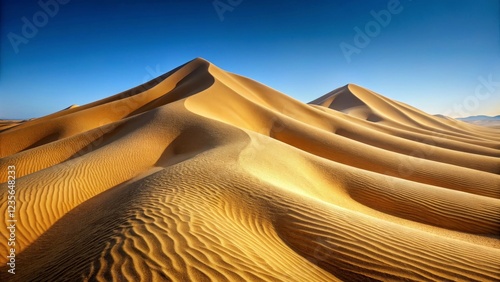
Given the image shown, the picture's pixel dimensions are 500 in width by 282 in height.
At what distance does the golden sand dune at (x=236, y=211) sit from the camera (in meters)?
3.13

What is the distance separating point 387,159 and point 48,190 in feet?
50.7

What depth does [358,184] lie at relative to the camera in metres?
8.27

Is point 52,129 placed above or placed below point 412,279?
above

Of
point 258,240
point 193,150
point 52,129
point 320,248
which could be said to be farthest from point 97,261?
point 52,129

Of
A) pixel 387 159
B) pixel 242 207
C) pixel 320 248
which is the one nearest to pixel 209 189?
pixel 242 207

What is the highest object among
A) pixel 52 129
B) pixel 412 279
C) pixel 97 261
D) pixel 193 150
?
pixel 52 129

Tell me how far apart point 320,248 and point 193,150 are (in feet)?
25.6

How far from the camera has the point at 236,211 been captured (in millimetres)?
4762

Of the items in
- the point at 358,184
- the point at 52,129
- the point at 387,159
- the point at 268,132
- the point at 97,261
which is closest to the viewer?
the point at 97,261

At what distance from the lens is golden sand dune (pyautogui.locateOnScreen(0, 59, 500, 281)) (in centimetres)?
313

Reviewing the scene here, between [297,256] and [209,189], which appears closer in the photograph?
[297,256]

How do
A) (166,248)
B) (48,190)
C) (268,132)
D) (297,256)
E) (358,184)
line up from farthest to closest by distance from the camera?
(268,132)
(358,184)
(48,190)
(297,256)
(166,248)

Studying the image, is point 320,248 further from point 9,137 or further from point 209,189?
point 9,137

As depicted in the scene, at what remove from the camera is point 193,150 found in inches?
412
